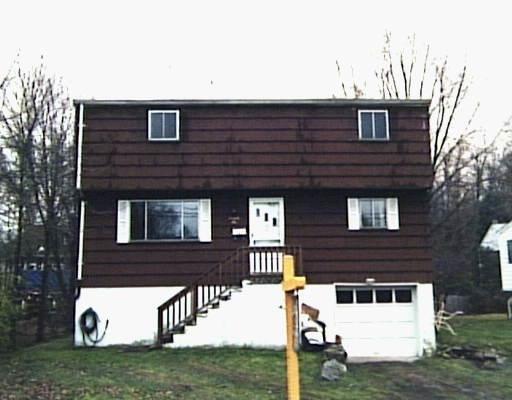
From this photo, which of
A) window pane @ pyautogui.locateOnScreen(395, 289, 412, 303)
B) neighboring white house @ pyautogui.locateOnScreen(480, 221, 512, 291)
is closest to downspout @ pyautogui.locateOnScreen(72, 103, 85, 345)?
window pane @ pyautogui.locateOnScreen(395, 289, 412, 303)

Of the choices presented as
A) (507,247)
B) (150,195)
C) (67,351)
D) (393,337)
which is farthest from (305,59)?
(507,247)

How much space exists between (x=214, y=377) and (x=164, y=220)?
20.7 ft

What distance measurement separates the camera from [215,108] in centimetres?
1867

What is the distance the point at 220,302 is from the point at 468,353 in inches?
247

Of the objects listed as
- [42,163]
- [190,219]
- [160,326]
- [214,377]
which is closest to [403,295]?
[190,219]

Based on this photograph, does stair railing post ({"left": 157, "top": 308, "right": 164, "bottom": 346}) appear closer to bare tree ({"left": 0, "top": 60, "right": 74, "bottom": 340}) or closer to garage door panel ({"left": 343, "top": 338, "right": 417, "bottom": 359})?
garage door panel ({"left": 343, "top": 338, "right": 417, "bottom": 359})

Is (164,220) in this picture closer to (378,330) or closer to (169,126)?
(169,126)

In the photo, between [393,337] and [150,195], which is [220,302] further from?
[393,337]

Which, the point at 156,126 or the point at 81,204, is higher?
the point at 156,126

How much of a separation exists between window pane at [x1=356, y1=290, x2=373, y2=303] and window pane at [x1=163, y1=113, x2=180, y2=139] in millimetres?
6486

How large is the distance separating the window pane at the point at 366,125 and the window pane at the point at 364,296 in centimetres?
418

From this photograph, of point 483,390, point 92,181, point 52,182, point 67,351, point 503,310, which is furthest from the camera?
point 503,310

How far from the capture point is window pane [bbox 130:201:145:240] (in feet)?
59.9

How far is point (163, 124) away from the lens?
18.6 meters
